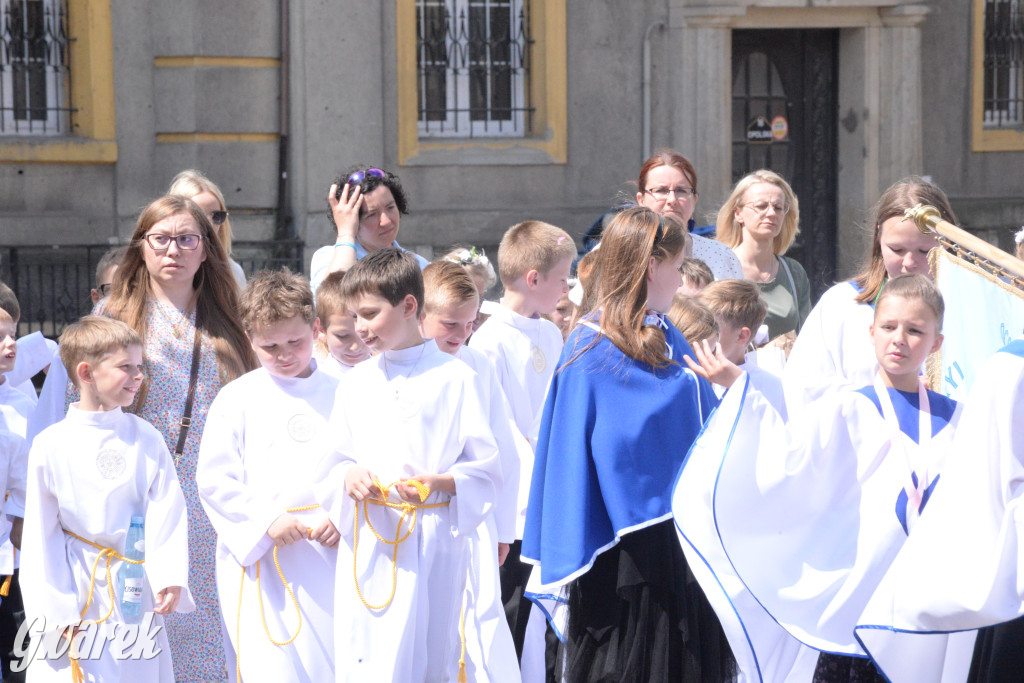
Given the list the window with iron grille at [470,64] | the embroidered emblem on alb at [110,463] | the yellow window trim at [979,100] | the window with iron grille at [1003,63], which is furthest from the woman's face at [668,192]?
the window with iron grille at [1003,63]

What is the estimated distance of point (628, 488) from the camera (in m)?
3.80

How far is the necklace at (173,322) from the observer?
4438mm

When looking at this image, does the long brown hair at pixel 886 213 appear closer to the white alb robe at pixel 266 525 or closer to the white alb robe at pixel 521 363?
the white alb robe at pixel 521 363

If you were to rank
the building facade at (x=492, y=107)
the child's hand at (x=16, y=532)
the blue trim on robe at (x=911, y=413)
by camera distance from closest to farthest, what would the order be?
the blue trim on robe at (x=911, y=413) → the child's hand at (x=16, y=532) → the building facade at (x=492, y=107)

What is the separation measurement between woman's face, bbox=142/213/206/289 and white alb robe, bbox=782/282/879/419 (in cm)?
207

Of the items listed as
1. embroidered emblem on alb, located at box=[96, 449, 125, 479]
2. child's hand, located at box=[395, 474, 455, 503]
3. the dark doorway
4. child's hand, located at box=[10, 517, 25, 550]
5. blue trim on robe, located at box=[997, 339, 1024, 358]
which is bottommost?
child's hand, located at box=[10, 517, 25, 550]

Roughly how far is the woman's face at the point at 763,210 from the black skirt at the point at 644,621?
241cm

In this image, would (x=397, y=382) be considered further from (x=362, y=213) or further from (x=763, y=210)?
(x=763, y=210)

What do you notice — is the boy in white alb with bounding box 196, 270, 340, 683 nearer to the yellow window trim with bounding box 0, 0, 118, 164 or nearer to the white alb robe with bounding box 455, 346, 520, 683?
the white alb robe with bounding box 455, 346, 520, 683

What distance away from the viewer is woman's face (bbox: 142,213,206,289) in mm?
4410

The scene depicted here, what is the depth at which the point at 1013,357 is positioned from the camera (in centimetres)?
313

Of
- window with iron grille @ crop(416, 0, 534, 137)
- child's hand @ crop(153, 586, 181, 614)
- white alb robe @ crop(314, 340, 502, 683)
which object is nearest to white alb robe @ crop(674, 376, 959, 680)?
white alb robe @ crop(314, 340, 502, 683)

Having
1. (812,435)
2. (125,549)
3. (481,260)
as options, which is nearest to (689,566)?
(812,435)

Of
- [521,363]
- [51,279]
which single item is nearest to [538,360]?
[521,363]
